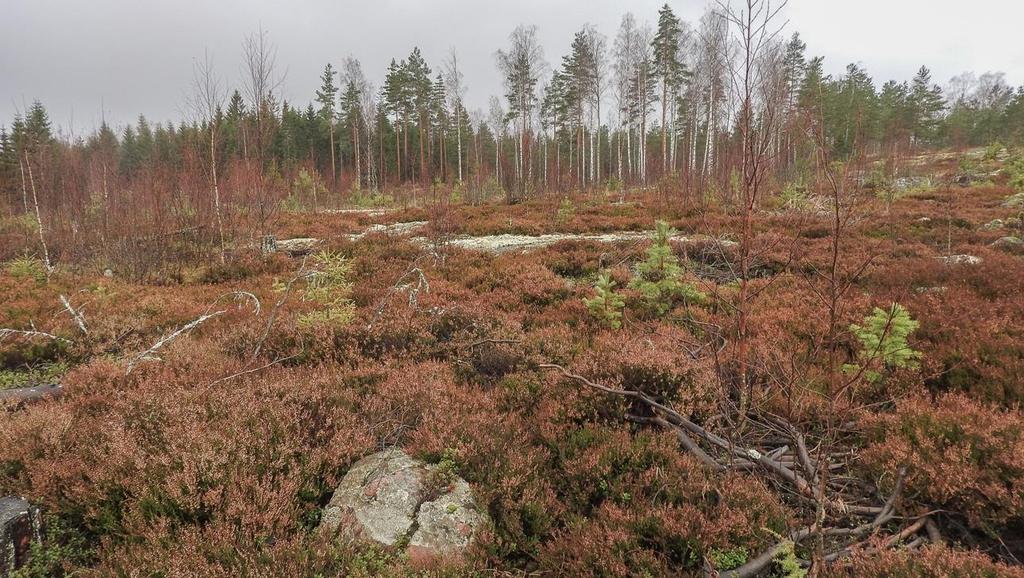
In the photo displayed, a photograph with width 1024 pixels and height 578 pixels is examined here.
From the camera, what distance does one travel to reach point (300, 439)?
3221 millimetres

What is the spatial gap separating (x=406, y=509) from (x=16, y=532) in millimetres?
2280

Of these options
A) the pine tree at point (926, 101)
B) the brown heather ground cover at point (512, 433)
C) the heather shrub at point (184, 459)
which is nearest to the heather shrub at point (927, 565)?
the brown heather ground cover at point (512, 433)

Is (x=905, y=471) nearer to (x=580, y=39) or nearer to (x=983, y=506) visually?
(x=983, y=506)

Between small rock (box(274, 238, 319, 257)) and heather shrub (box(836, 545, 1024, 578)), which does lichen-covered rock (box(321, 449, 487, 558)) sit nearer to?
heather shrub (box(836, 545, 1024, 578))

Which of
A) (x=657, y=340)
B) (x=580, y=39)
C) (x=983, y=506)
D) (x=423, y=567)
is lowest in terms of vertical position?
(x=423, y=567)

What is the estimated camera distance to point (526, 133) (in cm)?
2419

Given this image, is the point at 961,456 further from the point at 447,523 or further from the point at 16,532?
the point at 16,532

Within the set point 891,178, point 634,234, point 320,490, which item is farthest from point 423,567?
point 891,178

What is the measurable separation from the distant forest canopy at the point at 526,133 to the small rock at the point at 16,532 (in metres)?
5.09

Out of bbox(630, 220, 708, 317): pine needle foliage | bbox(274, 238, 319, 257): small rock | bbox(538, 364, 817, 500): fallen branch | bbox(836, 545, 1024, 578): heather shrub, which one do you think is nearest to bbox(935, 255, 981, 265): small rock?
bbox(630, 220, 708, 317): pine needle foliage

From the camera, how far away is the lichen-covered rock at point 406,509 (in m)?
2.70

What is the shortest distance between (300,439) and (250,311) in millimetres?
4828

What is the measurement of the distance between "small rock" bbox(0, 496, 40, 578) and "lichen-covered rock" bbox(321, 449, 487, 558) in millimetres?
1689

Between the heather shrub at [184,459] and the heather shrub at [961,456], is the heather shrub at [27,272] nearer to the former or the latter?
the heather shrub at [184,459]
